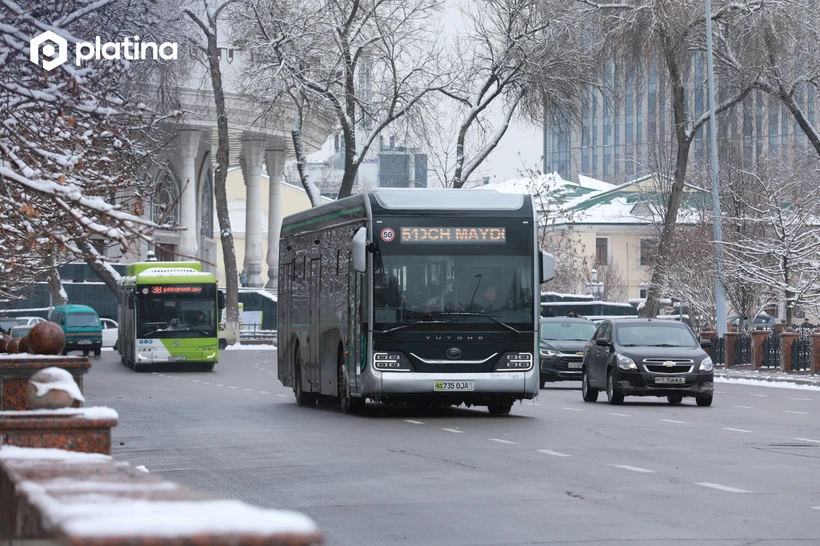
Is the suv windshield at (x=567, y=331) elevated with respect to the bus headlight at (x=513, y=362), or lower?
elevated

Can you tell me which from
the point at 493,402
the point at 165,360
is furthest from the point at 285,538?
the point at 165,360

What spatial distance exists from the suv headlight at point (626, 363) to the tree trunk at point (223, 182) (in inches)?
1061

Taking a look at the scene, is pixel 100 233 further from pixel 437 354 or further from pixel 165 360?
pixel 165 360

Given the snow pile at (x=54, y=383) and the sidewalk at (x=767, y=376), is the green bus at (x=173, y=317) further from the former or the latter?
the snow pile at (x=54, y=383)

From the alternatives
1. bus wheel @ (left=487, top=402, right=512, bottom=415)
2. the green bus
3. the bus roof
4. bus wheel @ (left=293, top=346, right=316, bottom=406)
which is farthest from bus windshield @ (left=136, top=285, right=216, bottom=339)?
bus wheel @ (left=487, top=402, right=512, bottom=415)

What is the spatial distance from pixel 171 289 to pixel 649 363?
22329 mm

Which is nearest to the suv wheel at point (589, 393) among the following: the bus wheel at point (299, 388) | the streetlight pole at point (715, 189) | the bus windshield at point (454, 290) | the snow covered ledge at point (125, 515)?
the bus wheel at point (299, 388)

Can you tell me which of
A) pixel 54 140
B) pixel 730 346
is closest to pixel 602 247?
pixel 730 346

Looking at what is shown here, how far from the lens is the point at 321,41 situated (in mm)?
45875

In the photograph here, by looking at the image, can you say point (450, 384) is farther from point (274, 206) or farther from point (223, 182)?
point (274, 206)

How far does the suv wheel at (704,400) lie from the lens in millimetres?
26109

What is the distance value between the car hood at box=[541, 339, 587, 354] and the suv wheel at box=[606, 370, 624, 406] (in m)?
8.68

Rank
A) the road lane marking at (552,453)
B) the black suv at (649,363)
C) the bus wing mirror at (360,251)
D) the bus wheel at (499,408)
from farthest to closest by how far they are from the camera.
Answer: the black suv at (649,363)
the bus wheel at (499,408)
the bus wing mirror at (360,251)
the road lane marking at (552,453)

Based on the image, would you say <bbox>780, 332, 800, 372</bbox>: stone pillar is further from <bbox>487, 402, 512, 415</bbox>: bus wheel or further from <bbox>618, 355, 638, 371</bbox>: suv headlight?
<bbox>487, 402, 512, 415</bbox>: bus wheel
